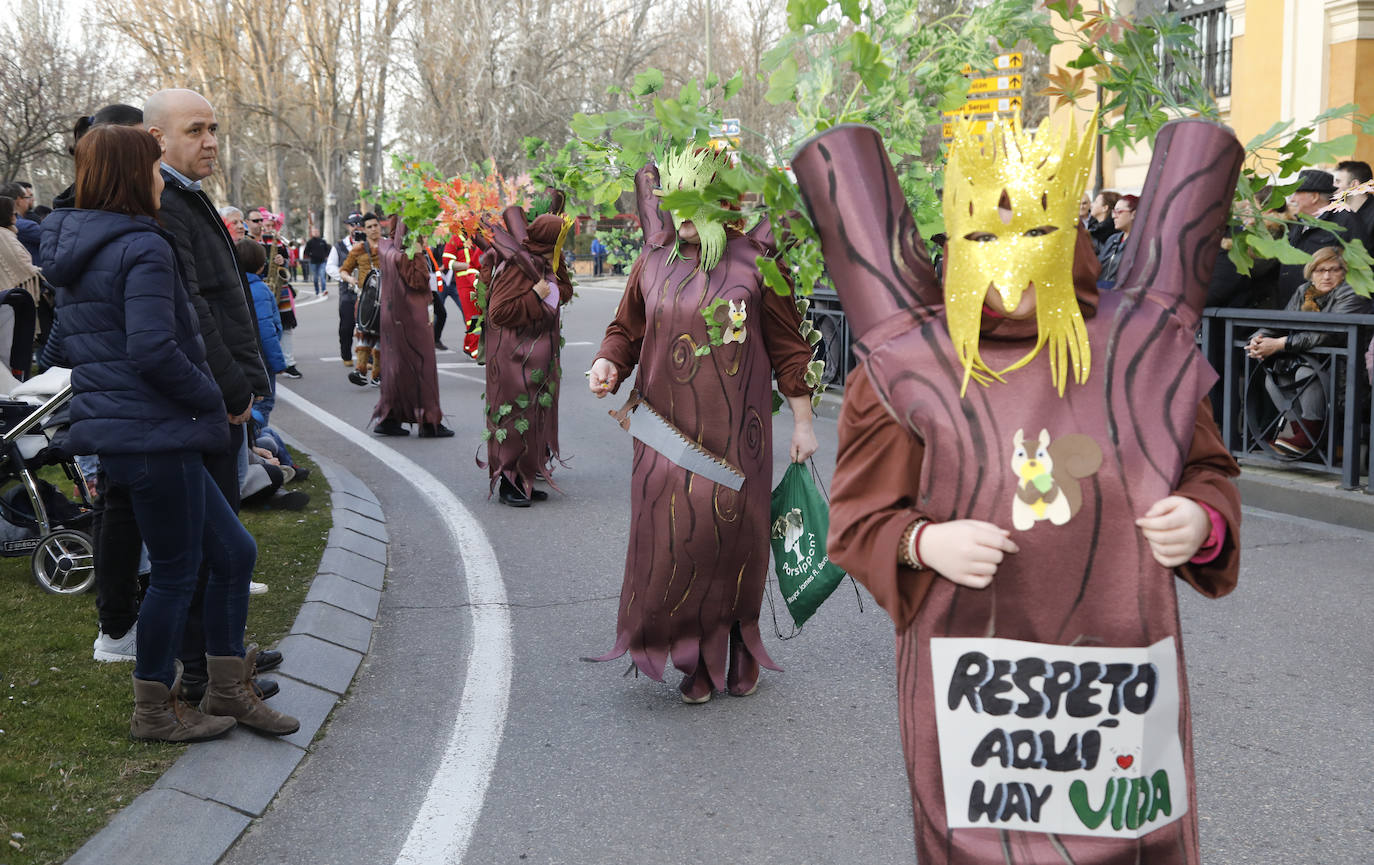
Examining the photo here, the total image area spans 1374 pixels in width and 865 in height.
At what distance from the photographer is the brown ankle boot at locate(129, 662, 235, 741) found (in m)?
4.34

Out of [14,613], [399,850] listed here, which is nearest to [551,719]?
[399,850]

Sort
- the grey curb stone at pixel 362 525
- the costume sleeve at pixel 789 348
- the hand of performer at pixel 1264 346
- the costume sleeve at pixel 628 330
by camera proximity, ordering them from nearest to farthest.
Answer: the costume sleeve at pixel 789 348
the costume sleeve at pixel 628 330
the grey curb stone at pixel 362 525
the hand of performer at pixel 1264 346

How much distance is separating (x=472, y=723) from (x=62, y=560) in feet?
8.12

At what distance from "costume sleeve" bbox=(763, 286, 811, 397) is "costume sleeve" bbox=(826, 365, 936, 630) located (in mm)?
2351

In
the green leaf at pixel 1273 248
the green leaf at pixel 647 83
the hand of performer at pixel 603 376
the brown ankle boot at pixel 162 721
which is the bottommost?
the brown ankle boot at pixel 162 721

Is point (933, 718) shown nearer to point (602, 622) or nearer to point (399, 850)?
point (399, 850)

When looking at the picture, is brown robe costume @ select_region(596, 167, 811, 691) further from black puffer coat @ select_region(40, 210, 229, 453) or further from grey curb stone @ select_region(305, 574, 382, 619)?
grey curb stone @ select_region(305, 574, 382, 619)

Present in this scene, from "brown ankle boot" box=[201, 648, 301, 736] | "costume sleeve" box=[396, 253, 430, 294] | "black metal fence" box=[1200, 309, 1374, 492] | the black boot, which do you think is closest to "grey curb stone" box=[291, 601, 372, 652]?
"brown ankle boot" box=[201, 648, 301, 736]

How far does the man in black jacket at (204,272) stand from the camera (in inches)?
174

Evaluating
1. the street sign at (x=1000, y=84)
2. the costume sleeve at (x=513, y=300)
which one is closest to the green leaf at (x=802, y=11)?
the street sign at (x=1000, y=84)

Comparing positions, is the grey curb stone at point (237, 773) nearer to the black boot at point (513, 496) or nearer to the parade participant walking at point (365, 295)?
the black boot at point (513, 496)

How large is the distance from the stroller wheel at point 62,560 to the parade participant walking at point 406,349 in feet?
18.2

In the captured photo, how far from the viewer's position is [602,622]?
6.09 meters

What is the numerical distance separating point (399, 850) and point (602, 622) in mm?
2364
